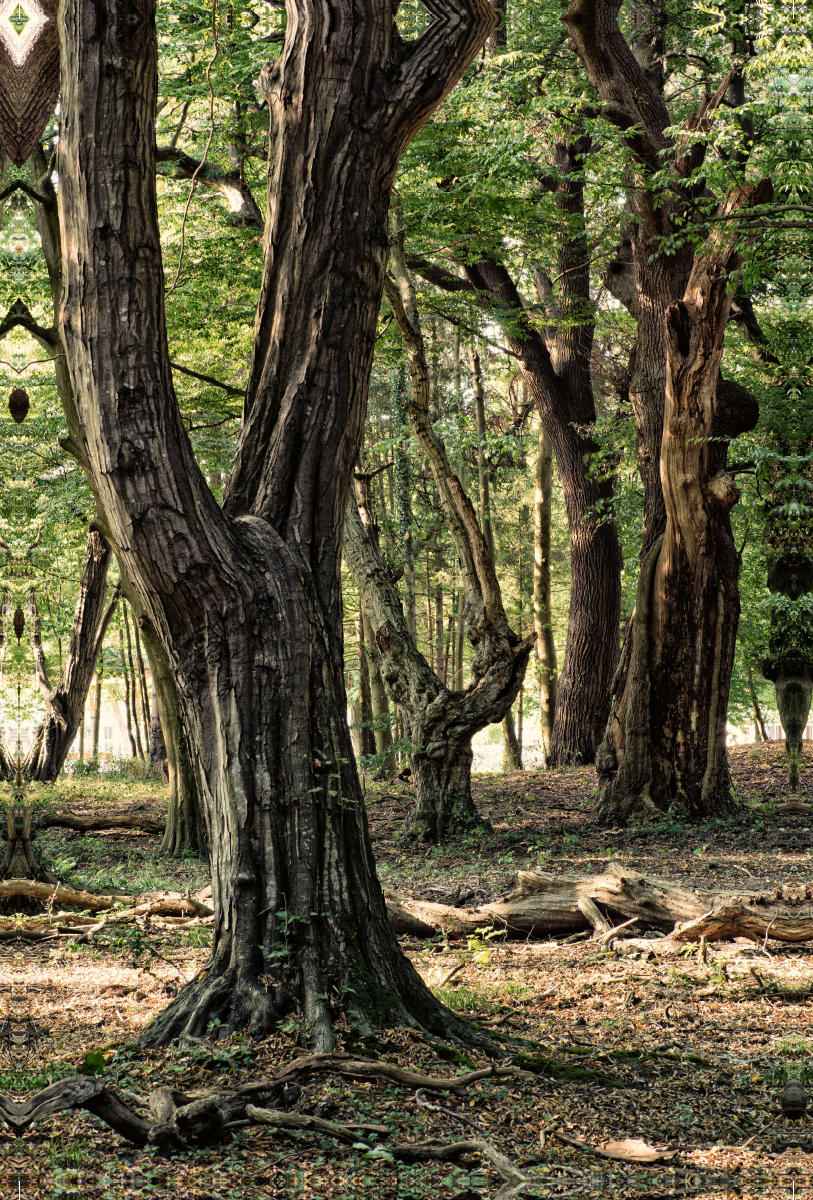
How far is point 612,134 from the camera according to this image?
32.5ft

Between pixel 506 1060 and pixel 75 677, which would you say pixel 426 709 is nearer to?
pixel 506 1060

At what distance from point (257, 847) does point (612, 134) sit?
9.07m

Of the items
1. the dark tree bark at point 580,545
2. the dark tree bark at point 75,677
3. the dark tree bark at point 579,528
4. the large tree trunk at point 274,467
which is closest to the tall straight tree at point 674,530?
the dark tree bark at point 579,528

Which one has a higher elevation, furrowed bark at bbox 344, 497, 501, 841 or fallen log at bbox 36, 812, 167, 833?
furrowed bark at bbox 344, 497, 501, 841

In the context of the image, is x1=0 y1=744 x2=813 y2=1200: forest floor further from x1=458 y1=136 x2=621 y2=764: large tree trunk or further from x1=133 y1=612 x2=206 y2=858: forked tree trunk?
x1=458 y1=136 x2=621 y2=764: large tree trunk

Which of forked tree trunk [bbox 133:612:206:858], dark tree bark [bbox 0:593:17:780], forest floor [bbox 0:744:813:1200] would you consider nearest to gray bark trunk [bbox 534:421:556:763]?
forked tree trunk [bbox 133:612:206:858]

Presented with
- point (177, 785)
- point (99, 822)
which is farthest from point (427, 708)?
point (99, 822)

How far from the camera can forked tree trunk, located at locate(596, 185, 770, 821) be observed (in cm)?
973

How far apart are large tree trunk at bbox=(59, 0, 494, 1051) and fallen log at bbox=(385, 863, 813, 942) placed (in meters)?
2.21

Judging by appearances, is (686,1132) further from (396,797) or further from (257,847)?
(396,797)

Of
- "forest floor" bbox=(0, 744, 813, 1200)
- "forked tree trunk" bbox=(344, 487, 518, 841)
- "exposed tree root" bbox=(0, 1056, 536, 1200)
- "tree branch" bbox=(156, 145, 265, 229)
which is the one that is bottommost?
"forest floor" bbox=(0, 744, 813, 1200)

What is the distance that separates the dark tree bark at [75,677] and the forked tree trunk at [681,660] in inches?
324

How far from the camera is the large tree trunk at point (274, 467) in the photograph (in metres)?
3.51

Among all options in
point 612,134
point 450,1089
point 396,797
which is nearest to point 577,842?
point 396,797
